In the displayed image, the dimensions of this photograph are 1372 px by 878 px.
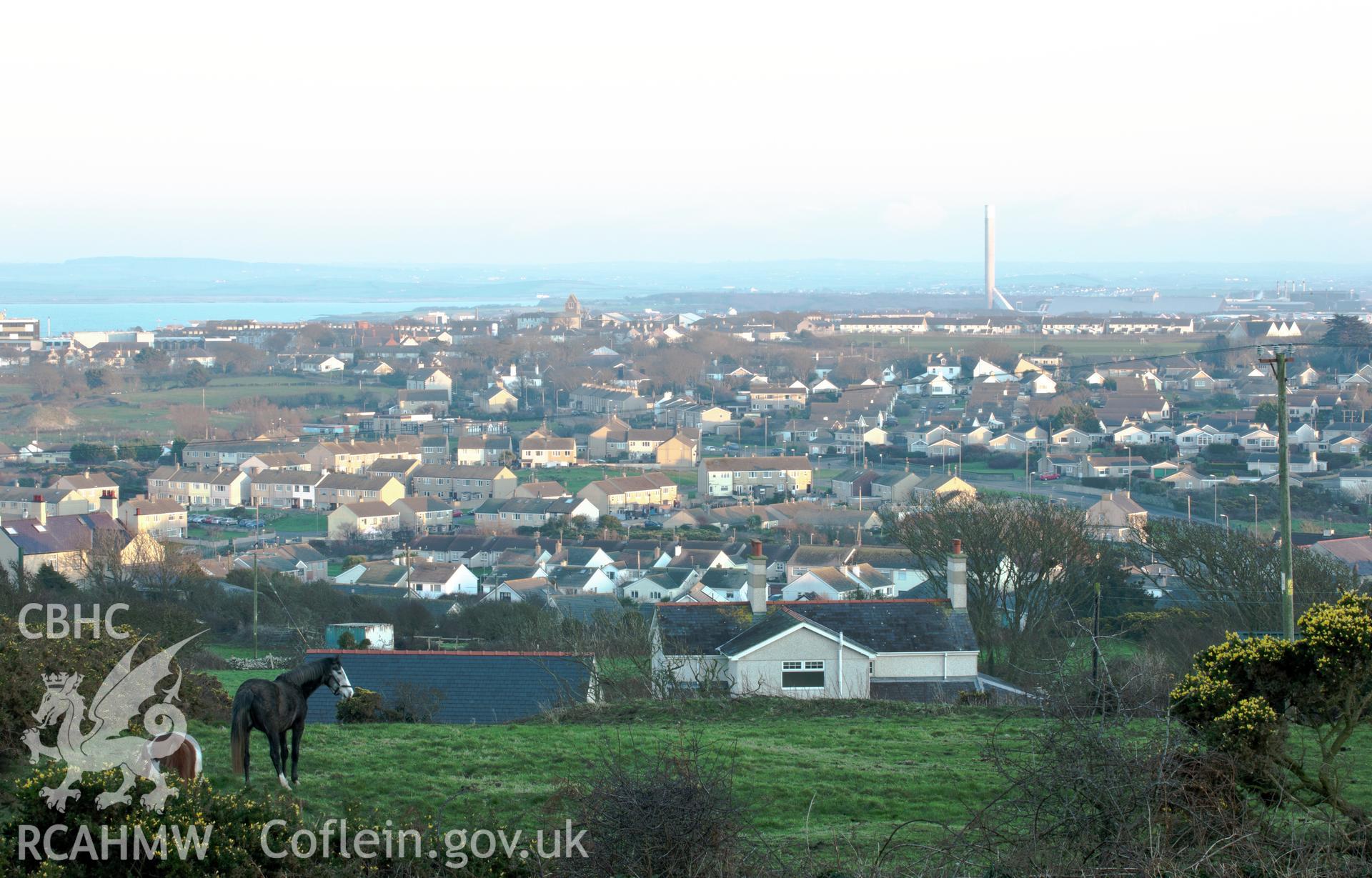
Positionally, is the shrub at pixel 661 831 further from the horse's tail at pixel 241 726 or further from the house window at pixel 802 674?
the house window at pixel 802 674

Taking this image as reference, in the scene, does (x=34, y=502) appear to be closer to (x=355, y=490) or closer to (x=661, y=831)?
(x=355, y=490)

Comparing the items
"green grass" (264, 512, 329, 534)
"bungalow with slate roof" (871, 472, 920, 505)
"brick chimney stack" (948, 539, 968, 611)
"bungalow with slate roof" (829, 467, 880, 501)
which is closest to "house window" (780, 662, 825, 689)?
"brick chimney stack" (948, 539, 968, 611)

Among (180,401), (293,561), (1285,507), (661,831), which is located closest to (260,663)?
(1285,507)

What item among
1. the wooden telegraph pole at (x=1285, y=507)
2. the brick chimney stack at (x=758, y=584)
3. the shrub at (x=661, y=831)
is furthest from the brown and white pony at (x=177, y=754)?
the brick chimney stack at (x=758, y=584)

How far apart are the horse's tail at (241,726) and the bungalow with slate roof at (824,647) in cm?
510

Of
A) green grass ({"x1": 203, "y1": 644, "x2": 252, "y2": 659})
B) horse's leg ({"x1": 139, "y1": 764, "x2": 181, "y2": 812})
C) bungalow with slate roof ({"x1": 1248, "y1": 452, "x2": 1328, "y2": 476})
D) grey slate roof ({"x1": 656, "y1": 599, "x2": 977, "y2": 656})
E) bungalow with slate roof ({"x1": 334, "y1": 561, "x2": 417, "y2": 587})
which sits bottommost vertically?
bungalow with slate roof ({"x1": 1248, "y1": 452, "x2": 1328, "y2": 476})

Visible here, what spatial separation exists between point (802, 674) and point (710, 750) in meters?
4.40

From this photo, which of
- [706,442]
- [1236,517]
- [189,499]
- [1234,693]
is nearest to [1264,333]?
[706,442]

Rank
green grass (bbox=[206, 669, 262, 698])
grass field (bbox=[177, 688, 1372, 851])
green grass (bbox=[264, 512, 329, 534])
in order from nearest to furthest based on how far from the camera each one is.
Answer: grass field (bbox=[177, 688, 1372, 851]) → green grass (bbox=[206, 669, 262, 698]) → green grass (bbox=[264, 512, 329, 534])

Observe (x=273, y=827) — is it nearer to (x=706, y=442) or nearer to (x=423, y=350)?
(x=706, y=442)

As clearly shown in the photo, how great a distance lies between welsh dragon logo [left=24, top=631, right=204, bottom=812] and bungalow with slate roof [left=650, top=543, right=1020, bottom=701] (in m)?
5.11

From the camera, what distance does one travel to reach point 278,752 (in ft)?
19.7

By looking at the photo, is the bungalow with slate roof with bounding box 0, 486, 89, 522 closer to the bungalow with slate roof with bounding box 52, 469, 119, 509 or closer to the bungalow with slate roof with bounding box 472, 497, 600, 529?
the bungalow with slate roof with bounding box 52, 469, 119, 509

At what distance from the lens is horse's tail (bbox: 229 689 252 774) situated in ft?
19.1
